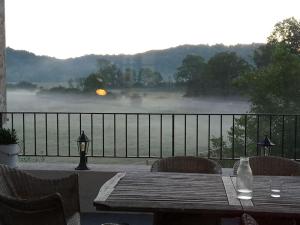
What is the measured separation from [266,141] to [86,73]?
777 cm

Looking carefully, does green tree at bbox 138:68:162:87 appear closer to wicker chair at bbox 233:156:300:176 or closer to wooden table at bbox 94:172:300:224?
wicker chair at bbox 233:156:300:176

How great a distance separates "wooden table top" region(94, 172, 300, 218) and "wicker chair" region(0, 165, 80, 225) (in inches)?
9.2

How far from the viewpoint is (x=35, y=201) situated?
2385 mm

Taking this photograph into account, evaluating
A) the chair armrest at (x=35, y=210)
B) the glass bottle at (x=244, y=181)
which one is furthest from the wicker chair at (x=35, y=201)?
the glass bottle at (x=244, y=181)

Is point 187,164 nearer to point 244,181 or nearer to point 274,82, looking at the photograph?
point 244,181

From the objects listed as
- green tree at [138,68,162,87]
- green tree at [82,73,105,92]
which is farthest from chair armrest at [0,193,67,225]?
green tree at [82,73,105,92]

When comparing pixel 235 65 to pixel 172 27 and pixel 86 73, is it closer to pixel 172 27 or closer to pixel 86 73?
pixel 172 27

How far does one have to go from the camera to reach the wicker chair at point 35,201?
94.3 inches

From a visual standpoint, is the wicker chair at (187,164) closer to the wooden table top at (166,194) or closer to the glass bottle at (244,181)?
the wooden table top at (166,194)

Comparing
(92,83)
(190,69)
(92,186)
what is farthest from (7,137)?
(190,69)

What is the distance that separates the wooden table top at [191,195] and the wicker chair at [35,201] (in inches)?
9.2

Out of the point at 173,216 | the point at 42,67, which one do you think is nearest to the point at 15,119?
the point at 173,216

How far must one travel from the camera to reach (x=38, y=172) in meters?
4.66

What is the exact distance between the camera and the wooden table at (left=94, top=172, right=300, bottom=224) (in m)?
2.28
